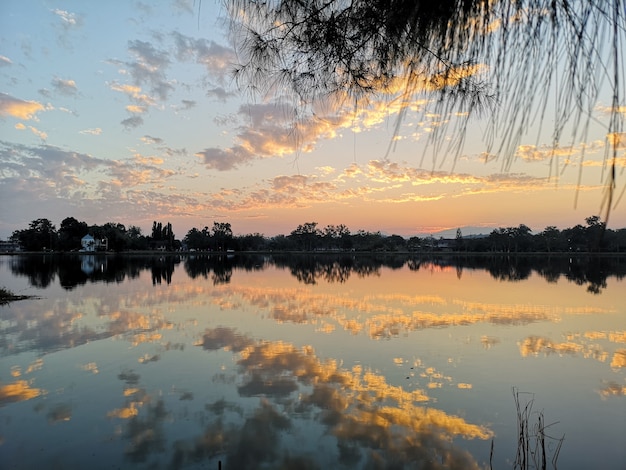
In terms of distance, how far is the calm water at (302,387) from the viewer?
5.58 meters

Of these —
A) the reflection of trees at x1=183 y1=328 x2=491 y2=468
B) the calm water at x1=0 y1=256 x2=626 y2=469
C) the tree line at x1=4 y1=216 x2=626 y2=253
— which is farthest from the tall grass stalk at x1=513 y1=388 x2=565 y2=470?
the tree line at x1=4 y1=216 x2=626 y2=253

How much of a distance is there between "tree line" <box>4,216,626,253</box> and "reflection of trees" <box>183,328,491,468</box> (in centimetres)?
9905

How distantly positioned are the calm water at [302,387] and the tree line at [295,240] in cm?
A: 9372

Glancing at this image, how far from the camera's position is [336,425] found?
634 cm

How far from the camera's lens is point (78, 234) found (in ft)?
342

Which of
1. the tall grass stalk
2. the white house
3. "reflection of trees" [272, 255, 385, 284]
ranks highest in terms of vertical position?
the white house

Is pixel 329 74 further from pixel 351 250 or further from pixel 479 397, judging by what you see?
pixel 351 250

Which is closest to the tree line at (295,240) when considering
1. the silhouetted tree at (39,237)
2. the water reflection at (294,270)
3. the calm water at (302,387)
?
the silhouetted tree at (39,237)

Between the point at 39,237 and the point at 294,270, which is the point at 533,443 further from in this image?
the point at 39,237

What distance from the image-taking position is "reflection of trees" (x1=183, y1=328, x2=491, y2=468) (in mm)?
5410

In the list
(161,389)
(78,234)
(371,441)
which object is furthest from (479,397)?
(78,234)

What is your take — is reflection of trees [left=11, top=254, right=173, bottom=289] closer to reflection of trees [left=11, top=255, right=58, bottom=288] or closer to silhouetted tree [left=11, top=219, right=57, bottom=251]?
reflection of trees [left=11, top=255, right=58, bottom=288]

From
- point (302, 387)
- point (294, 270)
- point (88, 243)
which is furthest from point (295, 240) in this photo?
point (302, 387)

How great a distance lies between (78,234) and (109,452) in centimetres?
11480
